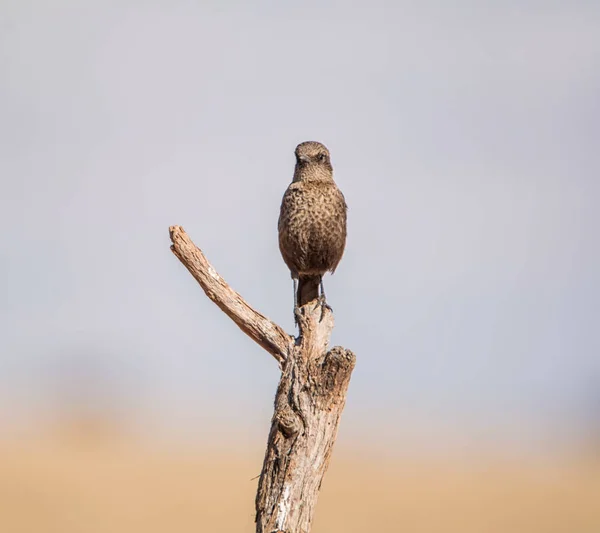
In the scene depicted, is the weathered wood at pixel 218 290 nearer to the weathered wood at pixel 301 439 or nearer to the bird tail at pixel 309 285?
the weathered wood at pixel 301 439

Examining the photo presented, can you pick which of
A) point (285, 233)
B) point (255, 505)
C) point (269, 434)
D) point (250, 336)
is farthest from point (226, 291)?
point (285, 233)

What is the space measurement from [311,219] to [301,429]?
325cm

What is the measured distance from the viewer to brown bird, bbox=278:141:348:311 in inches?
351

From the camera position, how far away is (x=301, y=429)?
237 inches

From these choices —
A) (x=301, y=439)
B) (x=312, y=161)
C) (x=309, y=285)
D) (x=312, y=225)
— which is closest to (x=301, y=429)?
(x=301, y=439)

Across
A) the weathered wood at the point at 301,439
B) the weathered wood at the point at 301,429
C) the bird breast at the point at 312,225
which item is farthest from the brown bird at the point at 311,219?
the weathered wood at the point at 301,439

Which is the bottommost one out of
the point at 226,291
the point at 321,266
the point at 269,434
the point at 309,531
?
the point at 309,531

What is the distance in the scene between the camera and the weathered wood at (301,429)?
232 inches

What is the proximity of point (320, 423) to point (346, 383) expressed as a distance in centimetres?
31

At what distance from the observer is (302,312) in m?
6.95

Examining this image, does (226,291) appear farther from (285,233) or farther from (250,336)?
(285,233)

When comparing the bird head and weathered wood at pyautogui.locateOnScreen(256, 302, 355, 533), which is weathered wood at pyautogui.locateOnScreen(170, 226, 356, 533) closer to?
weathered wood at pyautogui.locateOnScreen(256, 302, 355, 533)

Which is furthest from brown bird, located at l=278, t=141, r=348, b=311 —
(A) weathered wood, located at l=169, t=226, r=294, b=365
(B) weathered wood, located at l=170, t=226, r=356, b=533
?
(B) weathered wood, located at l=170, t=226, r=356, b=533

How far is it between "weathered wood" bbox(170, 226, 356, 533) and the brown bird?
2.45 m
